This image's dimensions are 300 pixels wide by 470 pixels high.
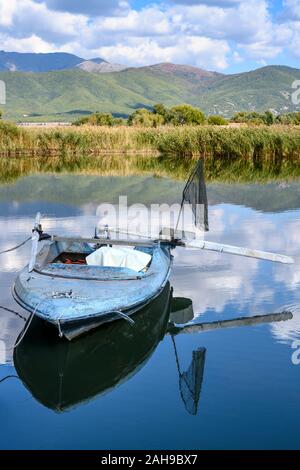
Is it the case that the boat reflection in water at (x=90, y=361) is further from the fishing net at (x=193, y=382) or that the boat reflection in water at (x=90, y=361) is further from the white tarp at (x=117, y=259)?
the white tarp at (x=117, y=259)

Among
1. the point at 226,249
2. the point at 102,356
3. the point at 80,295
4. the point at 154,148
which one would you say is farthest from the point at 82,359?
the point at 154,148

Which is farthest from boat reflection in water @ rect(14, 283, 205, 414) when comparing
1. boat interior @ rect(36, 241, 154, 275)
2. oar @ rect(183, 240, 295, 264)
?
oar @ rect(183, 240, 295, 264)

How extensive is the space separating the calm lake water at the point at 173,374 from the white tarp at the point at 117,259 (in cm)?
70

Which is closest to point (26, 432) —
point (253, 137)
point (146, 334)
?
point (146, 334)

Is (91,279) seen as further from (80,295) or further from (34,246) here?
(34,246)

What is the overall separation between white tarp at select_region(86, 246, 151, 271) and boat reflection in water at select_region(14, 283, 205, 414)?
72cm

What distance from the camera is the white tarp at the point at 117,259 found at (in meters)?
9.62

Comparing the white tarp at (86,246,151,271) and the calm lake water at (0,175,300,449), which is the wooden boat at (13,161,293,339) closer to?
the white tarp at (86,246,151,271)

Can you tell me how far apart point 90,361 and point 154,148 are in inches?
1362

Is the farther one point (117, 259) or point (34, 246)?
point (117, 259)

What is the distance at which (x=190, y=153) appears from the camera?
131 feet

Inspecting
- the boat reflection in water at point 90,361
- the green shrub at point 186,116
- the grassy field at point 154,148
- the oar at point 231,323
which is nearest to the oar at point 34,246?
the boat reflection in water at point 90,361

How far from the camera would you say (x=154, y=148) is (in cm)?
4184

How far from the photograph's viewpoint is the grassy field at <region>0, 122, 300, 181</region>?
34.1 m
